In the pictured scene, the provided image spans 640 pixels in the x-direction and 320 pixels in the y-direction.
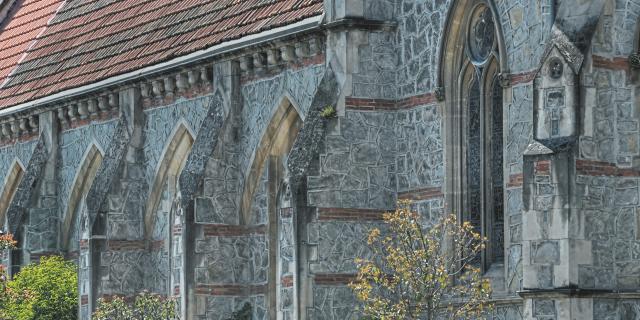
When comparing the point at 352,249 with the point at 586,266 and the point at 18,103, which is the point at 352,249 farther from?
the point at 18,103

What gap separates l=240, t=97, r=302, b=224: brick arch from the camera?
110 ft

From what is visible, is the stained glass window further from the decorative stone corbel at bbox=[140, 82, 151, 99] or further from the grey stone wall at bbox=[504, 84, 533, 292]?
the decorative stone corbel at bbox=[140, 82, 151, 99]

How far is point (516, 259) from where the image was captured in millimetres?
28141

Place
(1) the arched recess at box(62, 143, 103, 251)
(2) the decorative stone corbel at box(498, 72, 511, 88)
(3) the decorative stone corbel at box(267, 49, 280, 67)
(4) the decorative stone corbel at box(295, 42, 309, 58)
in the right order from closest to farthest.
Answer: (2) the decorative stone corbel at box(498, 72, 511, 88) < (4) the decorative stone corbel at box(295, 42, 309, 58) < (3) the decorative stone corbel at box(267, 49, 280, 67) < (1) the arched recess at box(62, 143, 103, 251)

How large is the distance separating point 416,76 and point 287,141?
3589 mm

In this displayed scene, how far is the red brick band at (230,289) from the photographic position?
33875 millimetres

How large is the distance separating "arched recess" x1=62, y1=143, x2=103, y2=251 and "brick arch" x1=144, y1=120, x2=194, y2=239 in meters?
2.32

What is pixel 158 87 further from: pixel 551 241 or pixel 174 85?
pixel 551 241

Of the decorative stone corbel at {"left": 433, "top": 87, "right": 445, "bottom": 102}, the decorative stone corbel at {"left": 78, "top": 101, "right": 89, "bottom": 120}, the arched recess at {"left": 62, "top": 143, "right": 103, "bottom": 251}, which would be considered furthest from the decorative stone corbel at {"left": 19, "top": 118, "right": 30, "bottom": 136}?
the decorative stone corbel at {"left": 433, "top": 87, "right": 445, "bottom": 102}

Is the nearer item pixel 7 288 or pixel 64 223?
pixel 7 288

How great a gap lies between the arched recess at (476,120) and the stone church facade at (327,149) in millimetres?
31

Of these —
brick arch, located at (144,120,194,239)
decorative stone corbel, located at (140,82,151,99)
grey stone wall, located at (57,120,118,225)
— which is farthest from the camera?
grey stone wall, located at (57,120,118,225)

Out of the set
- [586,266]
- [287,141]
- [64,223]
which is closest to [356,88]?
[287,141]

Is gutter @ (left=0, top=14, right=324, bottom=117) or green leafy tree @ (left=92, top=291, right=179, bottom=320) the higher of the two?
gutter @ (left=0, top=14, right=324, bottom=117)
